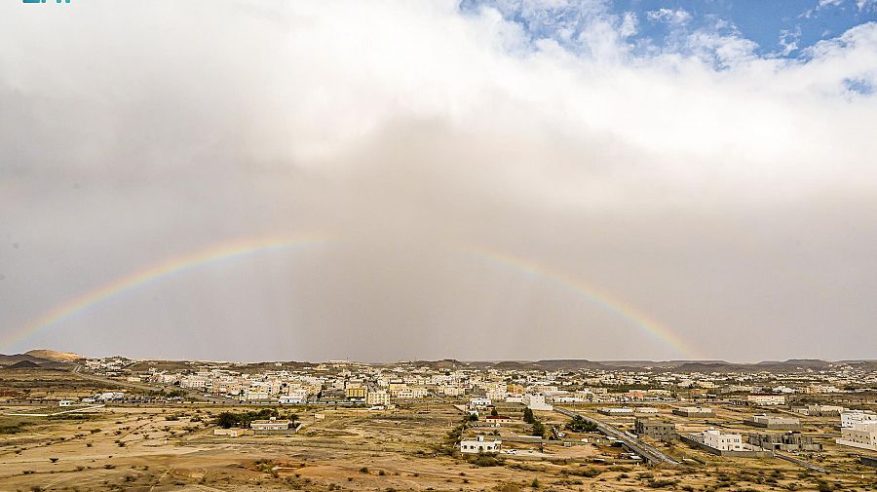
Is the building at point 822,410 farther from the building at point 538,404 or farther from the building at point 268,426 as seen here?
the building at point 268,426

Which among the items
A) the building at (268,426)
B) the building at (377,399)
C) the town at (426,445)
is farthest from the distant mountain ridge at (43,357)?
the building at (268,426)

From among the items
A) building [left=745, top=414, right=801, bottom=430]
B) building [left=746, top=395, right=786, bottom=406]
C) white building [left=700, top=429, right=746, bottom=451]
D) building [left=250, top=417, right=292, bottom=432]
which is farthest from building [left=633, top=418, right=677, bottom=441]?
building [left=746, top=395, right=786, bottom=406]

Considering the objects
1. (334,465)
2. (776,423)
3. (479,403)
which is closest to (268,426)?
(334,465)

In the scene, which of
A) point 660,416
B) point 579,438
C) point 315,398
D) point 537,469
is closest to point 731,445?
point 579,438

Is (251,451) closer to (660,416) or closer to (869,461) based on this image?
(869,461)

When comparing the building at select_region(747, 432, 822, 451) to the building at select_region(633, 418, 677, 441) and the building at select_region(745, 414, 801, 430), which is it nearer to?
the building at select_region(633, 418, 677, 441)
